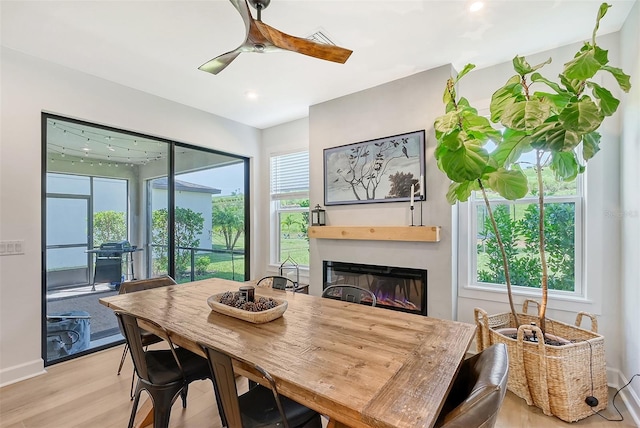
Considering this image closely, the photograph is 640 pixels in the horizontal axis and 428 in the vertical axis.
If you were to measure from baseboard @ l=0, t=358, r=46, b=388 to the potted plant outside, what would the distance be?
12.6ft

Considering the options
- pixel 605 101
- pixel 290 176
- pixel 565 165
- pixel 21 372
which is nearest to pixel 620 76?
pixel 605 101

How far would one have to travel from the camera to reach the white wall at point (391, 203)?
2863mm

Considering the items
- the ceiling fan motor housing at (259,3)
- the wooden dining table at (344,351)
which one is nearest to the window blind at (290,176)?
the ceiling fan motor housing at (259,3)

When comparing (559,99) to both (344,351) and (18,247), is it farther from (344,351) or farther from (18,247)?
(18,247)

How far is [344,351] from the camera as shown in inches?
50.3

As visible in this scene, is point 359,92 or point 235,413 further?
point 359,92

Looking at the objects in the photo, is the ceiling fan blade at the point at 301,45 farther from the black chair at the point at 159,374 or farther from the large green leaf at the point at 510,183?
the black chair at the point at 159,374

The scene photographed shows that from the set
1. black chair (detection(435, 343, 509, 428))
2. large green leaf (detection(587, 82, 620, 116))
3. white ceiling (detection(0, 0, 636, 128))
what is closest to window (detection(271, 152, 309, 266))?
white ceiling (detection(0, 0, 636, 128))

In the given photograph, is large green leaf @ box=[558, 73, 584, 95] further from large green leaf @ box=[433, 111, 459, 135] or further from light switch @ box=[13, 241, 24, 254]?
light switch @ box=[13, 241, 24, 254]

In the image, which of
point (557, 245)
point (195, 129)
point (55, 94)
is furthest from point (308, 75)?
point (557, 245)

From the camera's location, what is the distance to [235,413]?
1.17m

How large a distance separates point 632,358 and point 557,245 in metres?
0.93

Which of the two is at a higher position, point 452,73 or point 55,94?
point 452,73

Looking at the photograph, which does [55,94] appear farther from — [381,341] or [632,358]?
[632,358]
